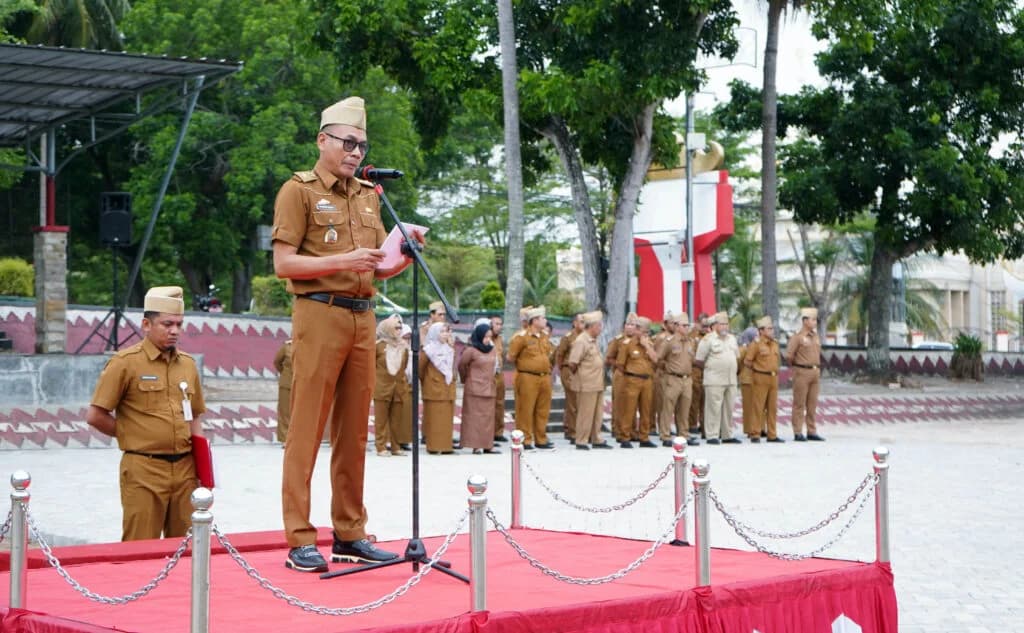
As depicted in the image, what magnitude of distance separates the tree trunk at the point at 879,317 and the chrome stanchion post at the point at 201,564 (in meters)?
31.8

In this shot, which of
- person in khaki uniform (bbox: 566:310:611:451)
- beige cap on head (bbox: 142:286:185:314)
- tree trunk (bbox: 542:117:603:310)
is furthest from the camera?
tree trunk (bbox: 542:117:603:310)

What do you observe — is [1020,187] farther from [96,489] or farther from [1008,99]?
[96,489]

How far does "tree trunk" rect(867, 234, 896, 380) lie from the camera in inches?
1382

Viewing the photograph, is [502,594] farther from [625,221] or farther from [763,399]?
[625,221]

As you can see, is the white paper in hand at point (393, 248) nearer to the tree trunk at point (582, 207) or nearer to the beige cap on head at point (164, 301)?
the beige cap on head at point (164, 301)

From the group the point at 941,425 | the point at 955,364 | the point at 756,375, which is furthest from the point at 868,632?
the point at 955,364

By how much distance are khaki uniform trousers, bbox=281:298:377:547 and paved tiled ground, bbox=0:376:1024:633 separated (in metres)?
1.28

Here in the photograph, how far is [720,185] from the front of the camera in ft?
112

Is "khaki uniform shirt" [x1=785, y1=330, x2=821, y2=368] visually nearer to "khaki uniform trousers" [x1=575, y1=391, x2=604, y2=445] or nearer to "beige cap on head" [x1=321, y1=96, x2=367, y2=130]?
"khaki uniform trousers" [x1=575, y1=391, x2=604, y2=445]

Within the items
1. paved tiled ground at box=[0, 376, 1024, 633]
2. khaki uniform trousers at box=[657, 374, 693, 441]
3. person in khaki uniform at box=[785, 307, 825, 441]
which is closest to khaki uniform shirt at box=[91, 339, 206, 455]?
paved tiled ground at box=[0, 376, 1024, 633]

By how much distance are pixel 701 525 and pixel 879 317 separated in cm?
3025

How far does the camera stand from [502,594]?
19.8ft

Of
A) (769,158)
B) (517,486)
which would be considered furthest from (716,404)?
(517,486)

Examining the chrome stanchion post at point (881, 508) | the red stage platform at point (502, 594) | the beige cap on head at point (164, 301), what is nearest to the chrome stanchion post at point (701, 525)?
the red stage platform at point (502, 594)
